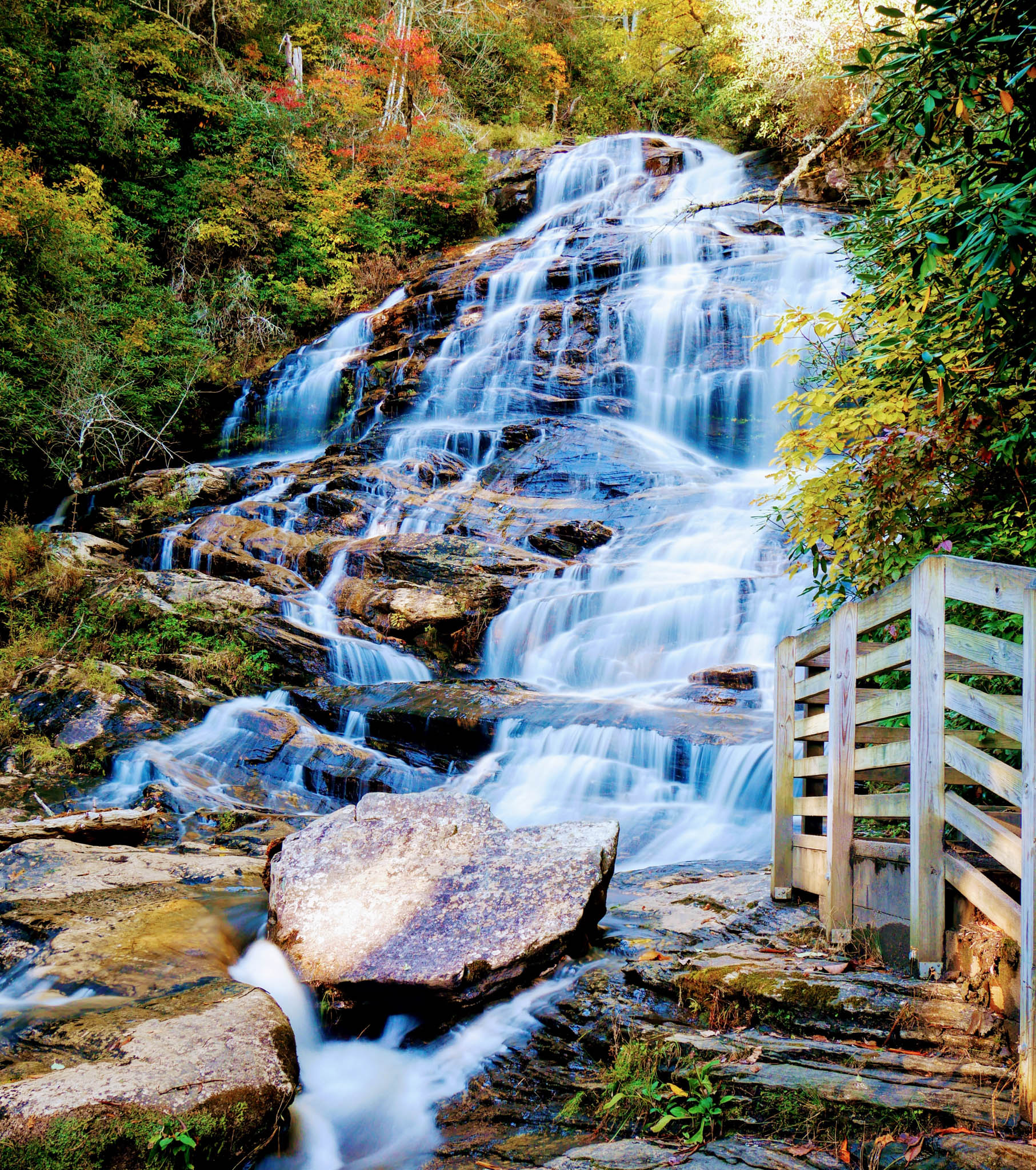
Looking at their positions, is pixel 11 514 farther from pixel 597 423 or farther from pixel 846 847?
pixel 846 847

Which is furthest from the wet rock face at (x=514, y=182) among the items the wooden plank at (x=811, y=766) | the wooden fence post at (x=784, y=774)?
the wooden plank at (x=811, y=766)

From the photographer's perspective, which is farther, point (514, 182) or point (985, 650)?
point (514, 182)

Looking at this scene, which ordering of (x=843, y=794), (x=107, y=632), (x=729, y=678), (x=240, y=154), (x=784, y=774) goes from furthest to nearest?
(x=240, y=154)
(x=107, y=632)
(x=729, y=678)
(x=784, y=774)
(x=843, y=794)

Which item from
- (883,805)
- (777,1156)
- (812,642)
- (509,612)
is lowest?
(777,1156)

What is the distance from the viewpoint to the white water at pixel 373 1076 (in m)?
3.78

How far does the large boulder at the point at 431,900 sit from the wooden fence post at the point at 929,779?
1.91 m

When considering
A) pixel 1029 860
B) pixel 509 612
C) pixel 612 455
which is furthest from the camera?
pixel 612 455

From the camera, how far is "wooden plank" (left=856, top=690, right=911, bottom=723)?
378 cm

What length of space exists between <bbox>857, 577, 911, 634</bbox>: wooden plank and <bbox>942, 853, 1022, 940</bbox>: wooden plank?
3.49ft

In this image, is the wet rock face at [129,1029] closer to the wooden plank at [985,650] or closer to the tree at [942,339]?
the wooden plank at [985,650]

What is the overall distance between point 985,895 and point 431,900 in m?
2.91

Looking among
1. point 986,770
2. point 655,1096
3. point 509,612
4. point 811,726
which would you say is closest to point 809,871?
point 811,726

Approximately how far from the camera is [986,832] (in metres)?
3.08

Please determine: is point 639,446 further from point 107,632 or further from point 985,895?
point 985,895
